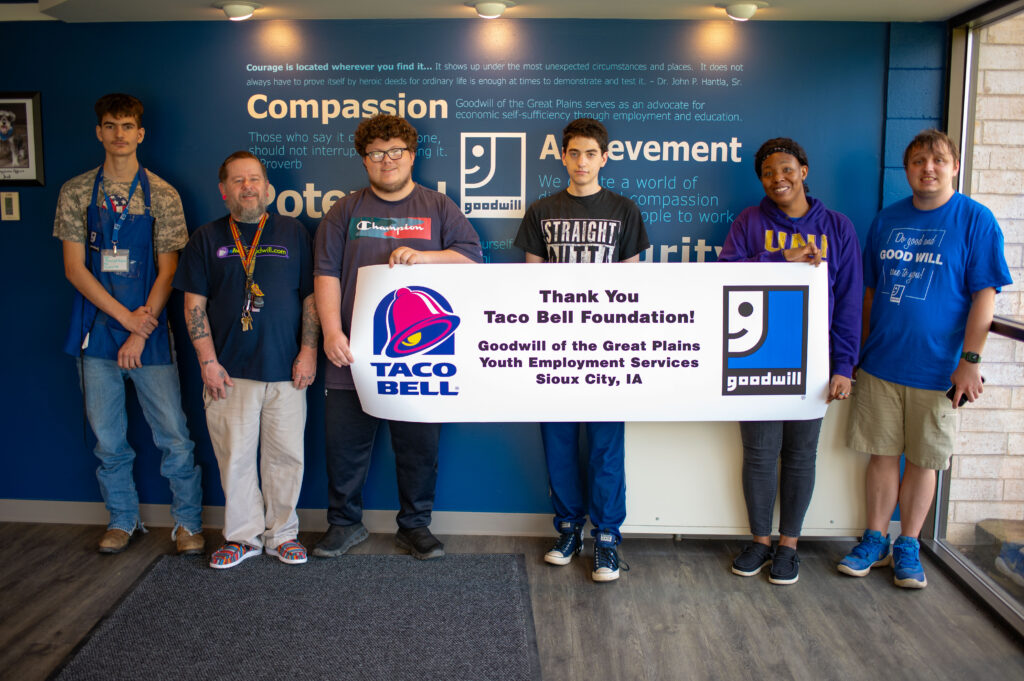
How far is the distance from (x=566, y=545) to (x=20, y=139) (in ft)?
9.97

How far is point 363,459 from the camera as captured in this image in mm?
3412

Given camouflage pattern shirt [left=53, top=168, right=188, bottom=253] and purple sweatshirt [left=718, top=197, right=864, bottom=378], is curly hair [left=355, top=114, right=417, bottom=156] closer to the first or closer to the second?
camouflage pattern shirt [left=53, top=168, right=188, bottom=253]

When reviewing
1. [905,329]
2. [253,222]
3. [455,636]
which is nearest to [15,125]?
[253,222]

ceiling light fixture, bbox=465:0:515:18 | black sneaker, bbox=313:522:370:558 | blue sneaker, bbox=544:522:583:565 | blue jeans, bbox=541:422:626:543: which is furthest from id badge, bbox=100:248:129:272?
blue sneaker, bbox=544:522:583:565

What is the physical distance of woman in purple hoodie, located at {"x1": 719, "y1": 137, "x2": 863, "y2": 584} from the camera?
3.08 metres

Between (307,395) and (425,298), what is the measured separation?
910mm

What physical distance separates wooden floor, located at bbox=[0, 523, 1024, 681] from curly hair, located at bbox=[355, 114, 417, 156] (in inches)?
68.7

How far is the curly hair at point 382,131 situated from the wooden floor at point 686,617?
68.7 inches

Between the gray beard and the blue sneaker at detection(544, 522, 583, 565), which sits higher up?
the gray beard

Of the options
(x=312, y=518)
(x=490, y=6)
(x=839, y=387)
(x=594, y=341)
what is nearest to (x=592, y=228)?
(x=594, y=341)

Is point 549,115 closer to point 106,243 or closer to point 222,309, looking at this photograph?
point 222,309

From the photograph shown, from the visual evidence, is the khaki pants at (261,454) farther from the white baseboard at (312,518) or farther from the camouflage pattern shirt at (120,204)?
the camouflage pattern shirt at (120,204)

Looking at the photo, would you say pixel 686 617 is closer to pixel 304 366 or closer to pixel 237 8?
pixel 304 366

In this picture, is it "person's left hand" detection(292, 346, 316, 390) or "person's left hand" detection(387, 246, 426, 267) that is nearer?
"person's left hand" detection(387, 246, 426, 267)
